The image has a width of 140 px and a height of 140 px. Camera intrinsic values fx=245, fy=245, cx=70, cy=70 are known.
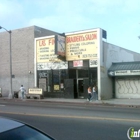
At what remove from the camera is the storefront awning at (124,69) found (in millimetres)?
24550

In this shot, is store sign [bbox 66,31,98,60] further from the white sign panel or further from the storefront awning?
the storefront awning

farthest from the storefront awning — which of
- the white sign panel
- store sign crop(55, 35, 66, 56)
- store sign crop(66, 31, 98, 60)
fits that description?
store sign crop(55, 35, 66, 56)

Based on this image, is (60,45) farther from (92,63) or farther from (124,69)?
(124,69)

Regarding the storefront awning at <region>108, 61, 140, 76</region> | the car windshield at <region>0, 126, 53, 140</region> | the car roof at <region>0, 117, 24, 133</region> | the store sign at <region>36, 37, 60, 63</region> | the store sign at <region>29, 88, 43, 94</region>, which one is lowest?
the store sign at <region>29, 88, 43, 94</region>

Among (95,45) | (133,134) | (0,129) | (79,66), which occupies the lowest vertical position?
(133,134)

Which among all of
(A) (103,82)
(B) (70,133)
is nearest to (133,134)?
(B) (70,133)

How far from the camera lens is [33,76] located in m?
29.7

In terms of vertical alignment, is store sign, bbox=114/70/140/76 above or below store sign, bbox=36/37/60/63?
below

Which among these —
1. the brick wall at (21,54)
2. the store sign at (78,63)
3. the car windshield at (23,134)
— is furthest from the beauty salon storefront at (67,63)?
the car windshield at (23,134)

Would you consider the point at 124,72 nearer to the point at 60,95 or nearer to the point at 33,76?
the point at 60,95

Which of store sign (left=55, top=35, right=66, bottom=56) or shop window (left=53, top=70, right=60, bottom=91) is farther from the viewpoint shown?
shop window (left=53, top=70, right=60, bottom=91)

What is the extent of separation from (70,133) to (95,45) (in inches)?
701

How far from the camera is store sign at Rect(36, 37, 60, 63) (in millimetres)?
27875

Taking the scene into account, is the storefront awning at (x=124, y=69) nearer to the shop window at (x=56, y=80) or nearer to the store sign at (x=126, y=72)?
the store sign at (x=126, y=72)
